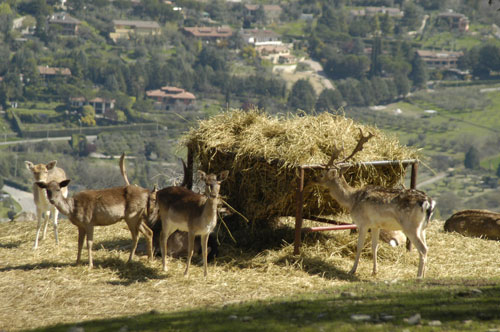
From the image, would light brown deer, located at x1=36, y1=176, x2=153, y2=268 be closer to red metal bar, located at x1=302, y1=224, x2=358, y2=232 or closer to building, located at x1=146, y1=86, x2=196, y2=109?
red metal bar, located at x1=302, y1=224, x2=358, y2=232

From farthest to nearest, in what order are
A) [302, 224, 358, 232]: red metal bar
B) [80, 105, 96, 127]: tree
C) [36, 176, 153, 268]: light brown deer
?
[80, 105, 96, 127]: tree, [302, 224, 358, 232]: red metal bar, [36, 176, 153, 268]: light brown deer

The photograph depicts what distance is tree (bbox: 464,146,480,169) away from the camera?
13650 centimetres

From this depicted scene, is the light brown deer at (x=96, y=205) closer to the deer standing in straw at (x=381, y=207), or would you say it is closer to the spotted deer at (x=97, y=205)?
the spotted deer at (x=97, y=205)

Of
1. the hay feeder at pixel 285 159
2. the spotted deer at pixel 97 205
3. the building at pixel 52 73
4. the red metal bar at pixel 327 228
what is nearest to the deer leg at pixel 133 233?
the spotted deer at pixel 97 205

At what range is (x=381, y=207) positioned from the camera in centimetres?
1102

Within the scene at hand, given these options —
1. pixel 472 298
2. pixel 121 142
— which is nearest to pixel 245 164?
pixel 472 298

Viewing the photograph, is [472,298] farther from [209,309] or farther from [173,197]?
[173,197]

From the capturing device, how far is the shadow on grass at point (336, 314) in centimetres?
747

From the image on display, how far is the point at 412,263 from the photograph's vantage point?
12.4m

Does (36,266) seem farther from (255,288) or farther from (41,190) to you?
(255,288)

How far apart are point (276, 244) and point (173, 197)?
2.54 metres

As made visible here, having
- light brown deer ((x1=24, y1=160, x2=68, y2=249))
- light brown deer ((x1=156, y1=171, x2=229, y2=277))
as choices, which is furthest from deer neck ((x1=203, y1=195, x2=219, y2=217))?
light brown deer ((x1=24, y1=160, x2=68, y2=249))

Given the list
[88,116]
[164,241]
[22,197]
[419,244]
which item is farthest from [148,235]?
[88,116]

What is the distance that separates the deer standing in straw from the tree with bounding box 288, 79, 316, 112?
15002 centimetres
